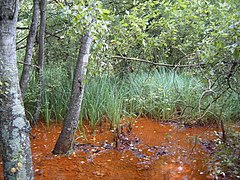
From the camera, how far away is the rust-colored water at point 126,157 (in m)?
2.52

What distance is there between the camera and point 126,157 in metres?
2.92

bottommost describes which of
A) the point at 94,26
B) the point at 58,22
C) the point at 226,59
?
the point at 226,59

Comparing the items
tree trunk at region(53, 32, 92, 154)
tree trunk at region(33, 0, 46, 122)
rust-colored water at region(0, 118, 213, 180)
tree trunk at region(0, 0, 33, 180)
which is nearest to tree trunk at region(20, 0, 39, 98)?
tree trunk at region(33, 0, 46, 122)

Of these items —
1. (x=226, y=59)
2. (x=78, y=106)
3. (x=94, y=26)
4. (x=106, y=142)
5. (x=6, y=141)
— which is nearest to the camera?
(x=6, y=141)

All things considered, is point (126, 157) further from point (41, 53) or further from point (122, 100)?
point (41, 53)

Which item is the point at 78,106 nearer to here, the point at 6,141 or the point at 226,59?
the point at 6,141

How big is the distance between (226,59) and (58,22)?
10.2 ft

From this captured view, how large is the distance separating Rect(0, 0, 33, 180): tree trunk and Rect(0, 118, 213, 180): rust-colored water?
3.00ft

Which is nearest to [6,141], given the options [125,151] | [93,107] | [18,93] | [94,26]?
[18,93]

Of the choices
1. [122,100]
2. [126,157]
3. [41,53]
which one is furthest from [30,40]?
[126,157]

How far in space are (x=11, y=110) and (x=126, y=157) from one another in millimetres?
1711

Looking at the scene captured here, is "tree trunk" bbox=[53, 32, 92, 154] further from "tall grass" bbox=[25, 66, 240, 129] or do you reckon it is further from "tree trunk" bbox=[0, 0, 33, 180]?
"tree trunk" bbox=[0, 0, 33, 180]

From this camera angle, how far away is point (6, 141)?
1.52 meters

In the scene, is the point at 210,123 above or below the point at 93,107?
below
